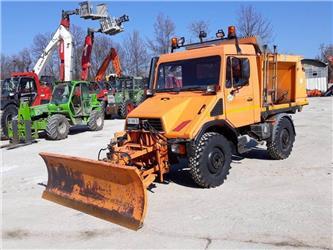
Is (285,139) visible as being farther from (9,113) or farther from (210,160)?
(9,113)

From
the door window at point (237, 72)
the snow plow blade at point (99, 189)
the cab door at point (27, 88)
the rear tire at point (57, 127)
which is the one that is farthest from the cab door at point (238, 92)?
the cab door at point (27, 88)

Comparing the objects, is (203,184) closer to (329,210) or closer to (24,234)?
(329,210)

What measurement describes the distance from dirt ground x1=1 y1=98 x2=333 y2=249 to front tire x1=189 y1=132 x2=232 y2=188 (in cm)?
19

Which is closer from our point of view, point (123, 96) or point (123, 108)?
point (123, 108)

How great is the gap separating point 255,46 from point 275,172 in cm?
248

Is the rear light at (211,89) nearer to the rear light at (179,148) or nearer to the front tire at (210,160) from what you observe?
the front tire at (210,160)

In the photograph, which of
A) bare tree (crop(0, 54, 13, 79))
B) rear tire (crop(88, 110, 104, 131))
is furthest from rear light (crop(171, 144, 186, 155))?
bare tree (crop(0, 54, 13, 79))

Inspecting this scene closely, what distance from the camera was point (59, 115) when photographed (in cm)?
1401

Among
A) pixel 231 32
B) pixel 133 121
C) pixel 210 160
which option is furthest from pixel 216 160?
pixel 231 32

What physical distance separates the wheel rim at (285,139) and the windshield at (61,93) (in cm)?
838

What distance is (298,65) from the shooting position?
9586 mm

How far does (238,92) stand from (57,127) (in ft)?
26.4

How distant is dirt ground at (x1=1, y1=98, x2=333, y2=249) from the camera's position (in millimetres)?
4805

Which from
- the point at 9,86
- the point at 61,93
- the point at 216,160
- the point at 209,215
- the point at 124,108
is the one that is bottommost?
the point at 209,215
